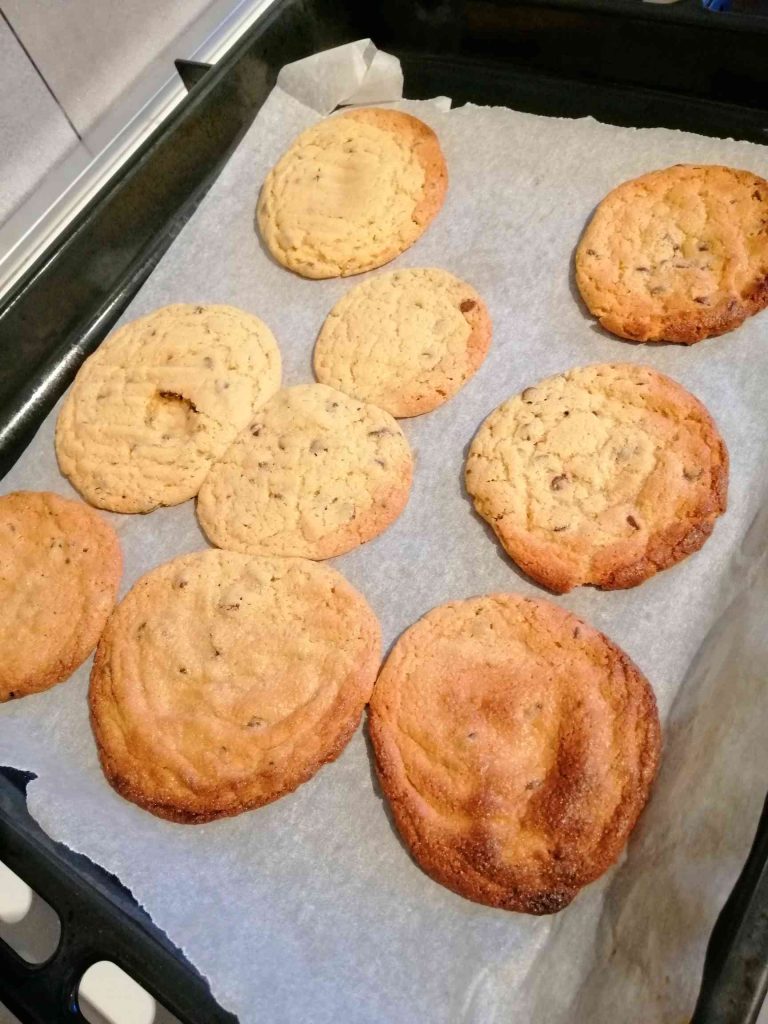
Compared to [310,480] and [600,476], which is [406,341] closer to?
[310,480]

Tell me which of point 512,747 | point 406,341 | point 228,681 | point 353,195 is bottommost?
point 512,747

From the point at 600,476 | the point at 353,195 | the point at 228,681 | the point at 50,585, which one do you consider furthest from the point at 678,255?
the point at 50,585

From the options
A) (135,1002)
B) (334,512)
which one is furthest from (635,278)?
(135,1002)

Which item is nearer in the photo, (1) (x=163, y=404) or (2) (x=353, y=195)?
(1) (x=163, y=404)

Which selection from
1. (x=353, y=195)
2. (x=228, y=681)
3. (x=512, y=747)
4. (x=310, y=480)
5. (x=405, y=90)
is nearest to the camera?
(x=512, y=747)

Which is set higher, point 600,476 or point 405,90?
point 405,90

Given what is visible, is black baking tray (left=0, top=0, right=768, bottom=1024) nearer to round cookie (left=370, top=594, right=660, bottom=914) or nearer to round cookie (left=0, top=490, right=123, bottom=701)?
round cookie (left=0, top=490, right=123, bottom=701)

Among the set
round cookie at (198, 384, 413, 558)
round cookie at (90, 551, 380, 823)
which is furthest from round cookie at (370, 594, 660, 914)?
round cookie at (198, 384, 413, 558)

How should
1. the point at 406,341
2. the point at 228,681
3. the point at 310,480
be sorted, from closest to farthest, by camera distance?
the point at 228,681 < the point at 310,480 < the point at 406,341

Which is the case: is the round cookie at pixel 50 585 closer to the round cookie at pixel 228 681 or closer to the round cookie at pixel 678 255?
the round cookie at pixel 228 681
